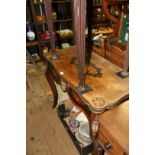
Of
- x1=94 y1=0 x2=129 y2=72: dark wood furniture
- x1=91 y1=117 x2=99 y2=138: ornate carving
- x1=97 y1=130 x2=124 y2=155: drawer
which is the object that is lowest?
x1=97 y1=130 x2=124 y2=155: drawer

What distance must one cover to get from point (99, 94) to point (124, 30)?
608 mm

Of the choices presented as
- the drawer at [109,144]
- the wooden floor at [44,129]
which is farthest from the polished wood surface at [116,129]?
the wooden floor at [44,129]

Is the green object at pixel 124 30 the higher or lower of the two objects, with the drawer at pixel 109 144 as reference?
higher

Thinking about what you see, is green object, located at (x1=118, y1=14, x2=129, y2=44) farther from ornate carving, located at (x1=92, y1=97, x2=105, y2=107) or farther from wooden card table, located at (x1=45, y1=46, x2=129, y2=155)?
ornate carving, located at (x1=92, y1=97, x2=105, y2=107)

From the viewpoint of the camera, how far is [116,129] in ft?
2.88

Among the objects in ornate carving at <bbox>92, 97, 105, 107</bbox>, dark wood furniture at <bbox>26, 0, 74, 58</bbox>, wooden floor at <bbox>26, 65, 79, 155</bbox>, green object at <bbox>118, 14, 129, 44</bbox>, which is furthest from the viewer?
dark wood furniture at <bbox>26, 0, 74, 58</bbox>

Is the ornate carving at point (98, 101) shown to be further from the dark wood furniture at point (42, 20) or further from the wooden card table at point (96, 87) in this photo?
the dark wood furniture at point (42, 20)

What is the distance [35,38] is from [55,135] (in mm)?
2265

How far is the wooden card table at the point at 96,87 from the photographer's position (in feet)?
3.23

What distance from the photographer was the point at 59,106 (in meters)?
2.07

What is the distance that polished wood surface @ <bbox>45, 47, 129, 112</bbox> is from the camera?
3.29 ft

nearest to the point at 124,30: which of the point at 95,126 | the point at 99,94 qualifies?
the point at 99,94

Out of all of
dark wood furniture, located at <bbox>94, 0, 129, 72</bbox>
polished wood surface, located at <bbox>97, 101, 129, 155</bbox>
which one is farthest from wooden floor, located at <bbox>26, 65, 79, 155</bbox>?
dark wood furniture, located at <bbox>94, 0, 129, 72</bbox>

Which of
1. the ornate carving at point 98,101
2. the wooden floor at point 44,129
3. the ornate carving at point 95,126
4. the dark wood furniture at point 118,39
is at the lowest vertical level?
the wooden floor at point 44,129
